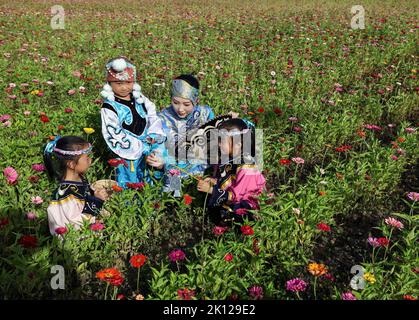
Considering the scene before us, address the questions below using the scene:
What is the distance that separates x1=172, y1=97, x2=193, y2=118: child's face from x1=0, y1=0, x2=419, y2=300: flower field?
0.75m

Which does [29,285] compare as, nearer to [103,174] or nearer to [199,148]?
[103,174]

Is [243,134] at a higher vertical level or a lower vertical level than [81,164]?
higher

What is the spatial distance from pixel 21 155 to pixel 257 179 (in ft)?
7.58

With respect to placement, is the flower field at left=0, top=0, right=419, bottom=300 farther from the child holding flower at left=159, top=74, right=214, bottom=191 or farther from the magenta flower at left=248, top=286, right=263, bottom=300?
the child holding flower at left=159, top=74, right=214, bottom=191

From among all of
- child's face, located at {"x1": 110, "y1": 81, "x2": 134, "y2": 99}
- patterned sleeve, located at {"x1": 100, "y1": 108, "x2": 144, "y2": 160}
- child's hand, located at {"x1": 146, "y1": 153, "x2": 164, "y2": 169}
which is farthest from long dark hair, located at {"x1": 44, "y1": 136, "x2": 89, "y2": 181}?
child's face, located at {"x1": 110, "y1": 81, "x2": 134, "y2": 99}

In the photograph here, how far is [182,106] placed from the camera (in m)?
3.53

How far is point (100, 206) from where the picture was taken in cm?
273

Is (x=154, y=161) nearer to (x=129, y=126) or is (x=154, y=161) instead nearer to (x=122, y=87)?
(x=129, y=126)

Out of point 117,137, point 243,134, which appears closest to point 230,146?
point 243,134

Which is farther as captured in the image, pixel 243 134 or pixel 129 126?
pixel 129 126

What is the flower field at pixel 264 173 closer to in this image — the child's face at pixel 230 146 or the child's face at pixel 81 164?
the child's face at pixel 81 164

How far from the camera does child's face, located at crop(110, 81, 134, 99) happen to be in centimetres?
326

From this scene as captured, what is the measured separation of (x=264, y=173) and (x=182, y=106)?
112 cm

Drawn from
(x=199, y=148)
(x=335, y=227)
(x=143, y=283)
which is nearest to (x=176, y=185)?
(x=199, y=148)
